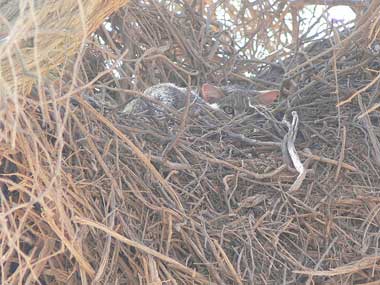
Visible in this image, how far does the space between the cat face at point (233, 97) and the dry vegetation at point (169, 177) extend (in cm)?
25

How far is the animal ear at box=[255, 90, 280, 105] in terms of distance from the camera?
287 centimetres

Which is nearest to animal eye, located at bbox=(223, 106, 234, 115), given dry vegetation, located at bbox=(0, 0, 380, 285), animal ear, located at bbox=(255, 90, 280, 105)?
animal ear, located at bbox=(255, 90, 280, 105)

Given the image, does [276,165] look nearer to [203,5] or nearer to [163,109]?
[163,109]

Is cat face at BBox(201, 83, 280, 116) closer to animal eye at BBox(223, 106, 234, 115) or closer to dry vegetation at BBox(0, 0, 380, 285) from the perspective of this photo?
animal eye at BBox(223, 106, 234, 115)

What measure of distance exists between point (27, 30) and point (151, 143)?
787 mm

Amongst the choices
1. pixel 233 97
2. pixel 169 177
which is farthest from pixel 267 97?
pixel 169 177

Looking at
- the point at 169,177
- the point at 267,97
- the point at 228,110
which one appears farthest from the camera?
the point at 228,110

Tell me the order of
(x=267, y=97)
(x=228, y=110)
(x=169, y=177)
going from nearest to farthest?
1. (x=169, y=177)
2. (x=267, y=97)
3. (x=228, y=110)

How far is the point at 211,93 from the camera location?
294cm

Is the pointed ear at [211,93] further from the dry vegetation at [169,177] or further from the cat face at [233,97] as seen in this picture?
the dry vegetation at [169,177]

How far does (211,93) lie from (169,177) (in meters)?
0.94

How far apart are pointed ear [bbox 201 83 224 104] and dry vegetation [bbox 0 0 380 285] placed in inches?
11.5

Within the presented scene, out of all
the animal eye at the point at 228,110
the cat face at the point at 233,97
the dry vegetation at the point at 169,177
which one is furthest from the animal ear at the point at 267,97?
the dry vegetation at the point at 169,177

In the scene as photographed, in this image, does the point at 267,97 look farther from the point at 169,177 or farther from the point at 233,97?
the point at 169,177
